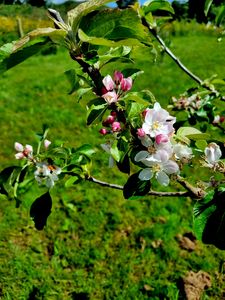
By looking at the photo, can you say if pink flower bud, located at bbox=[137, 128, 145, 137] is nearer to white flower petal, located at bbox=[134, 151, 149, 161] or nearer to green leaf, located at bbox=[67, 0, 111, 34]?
white flower petal, located at bbox=[134, 151, 149, 161]

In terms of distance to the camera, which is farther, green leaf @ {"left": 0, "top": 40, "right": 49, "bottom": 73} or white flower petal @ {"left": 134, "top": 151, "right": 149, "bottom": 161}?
white flower petal @ {"left": 134, "top": 151, "right": 149, "bottom": 161}

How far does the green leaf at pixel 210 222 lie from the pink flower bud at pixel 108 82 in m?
0.40

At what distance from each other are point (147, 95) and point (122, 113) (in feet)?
0.32

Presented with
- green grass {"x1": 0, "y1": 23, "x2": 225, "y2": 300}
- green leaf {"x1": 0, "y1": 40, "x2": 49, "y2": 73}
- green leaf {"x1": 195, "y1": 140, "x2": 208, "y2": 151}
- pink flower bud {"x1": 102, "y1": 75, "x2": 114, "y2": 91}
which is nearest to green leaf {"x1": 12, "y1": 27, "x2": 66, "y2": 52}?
green leaf {"x1": 0, "y1": 40, "x2": 49, "y2": 73}

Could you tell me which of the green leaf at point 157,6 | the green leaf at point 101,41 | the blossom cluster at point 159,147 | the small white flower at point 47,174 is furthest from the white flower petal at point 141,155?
the green leaf at point 157,6

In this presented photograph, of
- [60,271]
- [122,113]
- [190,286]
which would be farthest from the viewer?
[60,271]

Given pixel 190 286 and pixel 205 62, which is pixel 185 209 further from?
pixel 205 62

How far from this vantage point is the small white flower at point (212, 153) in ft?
4.17

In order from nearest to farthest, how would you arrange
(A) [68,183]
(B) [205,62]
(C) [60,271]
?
1. (A) [68,183]
2. (C) [60,271]
3. (B) [205,62]

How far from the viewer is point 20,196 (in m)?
1.95

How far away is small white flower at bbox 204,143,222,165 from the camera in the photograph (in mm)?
1272

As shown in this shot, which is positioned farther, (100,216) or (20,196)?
(100,216)

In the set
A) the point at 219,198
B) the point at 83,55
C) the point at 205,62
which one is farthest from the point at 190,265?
the point at 205,62

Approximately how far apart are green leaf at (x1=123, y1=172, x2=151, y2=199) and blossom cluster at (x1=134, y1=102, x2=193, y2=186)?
0.25ft
